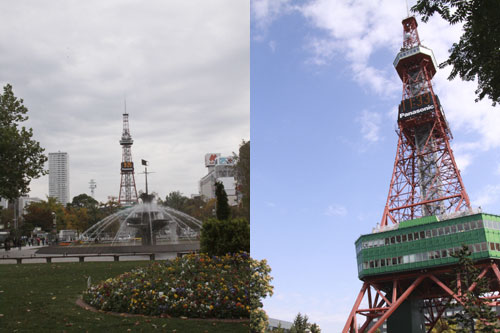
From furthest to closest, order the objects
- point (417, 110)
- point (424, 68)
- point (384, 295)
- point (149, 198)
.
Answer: point (424, 68) < point (417, 110) < point (384, 295) < point (149, 198)

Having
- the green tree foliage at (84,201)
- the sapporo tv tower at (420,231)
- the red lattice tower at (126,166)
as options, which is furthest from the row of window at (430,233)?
the green tree foliage at (84,201)

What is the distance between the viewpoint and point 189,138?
6.17 m

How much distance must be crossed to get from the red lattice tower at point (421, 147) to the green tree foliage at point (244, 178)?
10089 millimetres

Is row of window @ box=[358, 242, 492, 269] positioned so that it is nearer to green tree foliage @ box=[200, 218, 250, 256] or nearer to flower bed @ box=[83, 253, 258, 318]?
green tree foliage @ box=[200, 218, 250, 256]

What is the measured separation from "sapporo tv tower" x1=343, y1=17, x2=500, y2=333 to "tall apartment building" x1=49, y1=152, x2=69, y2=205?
864 centimetres

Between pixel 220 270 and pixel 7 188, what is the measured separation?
277 centimetres

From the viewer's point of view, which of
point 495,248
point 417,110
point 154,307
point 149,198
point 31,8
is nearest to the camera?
point 154,307

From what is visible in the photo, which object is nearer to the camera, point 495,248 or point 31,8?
point 31,8

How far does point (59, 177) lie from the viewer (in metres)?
5.32

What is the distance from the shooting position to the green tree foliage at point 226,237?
661 centimetres

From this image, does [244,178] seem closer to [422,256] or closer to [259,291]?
[259,291]

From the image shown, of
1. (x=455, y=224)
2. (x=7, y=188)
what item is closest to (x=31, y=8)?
(x=7, y=188)

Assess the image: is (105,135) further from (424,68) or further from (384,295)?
(424,68)

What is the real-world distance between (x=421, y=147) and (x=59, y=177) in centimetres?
1500
